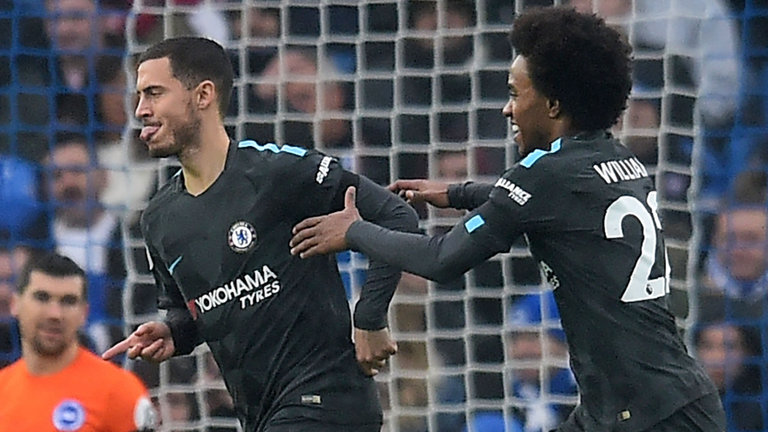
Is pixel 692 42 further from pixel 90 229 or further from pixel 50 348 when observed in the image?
pixel 50 348

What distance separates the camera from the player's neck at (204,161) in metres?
3.96

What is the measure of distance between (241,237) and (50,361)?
0.69 m

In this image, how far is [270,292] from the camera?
151 inches

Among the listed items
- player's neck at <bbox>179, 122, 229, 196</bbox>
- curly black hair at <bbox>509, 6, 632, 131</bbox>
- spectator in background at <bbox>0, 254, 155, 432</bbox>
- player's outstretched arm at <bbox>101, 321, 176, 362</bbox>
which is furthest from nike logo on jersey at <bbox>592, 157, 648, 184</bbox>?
spectator in background at <bbox>0, 254, 155, 432</bbox>

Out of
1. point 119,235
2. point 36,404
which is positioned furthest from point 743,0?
point 36,404

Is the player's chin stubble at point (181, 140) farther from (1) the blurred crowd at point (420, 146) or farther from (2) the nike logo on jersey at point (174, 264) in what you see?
(1) the blurred crowd at point (420, 146)

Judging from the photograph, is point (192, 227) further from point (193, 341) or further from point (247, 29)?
point (247, 29)

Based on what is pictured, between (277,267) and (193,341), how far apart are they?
354mm

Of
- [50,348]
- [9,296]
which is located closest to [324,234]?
[50,348]

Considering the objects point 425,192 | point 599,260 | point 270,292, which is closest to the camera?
point 599,260

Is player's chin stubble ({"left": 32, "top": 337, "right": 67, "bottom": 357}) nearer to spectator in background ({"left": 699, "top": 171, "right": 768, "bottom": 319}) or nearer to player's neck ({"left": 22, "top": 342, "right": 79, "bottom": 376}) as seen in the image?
player's neck ({"left": 22, "top": 342, "right": 79, "bottom": 376})

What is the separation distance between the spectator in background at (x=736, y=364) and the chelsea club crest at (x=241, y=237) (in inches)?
91.5

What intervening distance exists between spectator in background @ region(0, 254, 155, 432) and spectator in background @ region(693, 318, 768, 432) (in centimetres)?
233

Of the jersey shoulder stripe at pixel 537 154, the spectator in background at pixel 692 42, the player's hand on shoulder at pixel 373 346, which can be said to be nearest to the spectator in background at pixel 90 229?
the spectator in background at pixel 692 42
